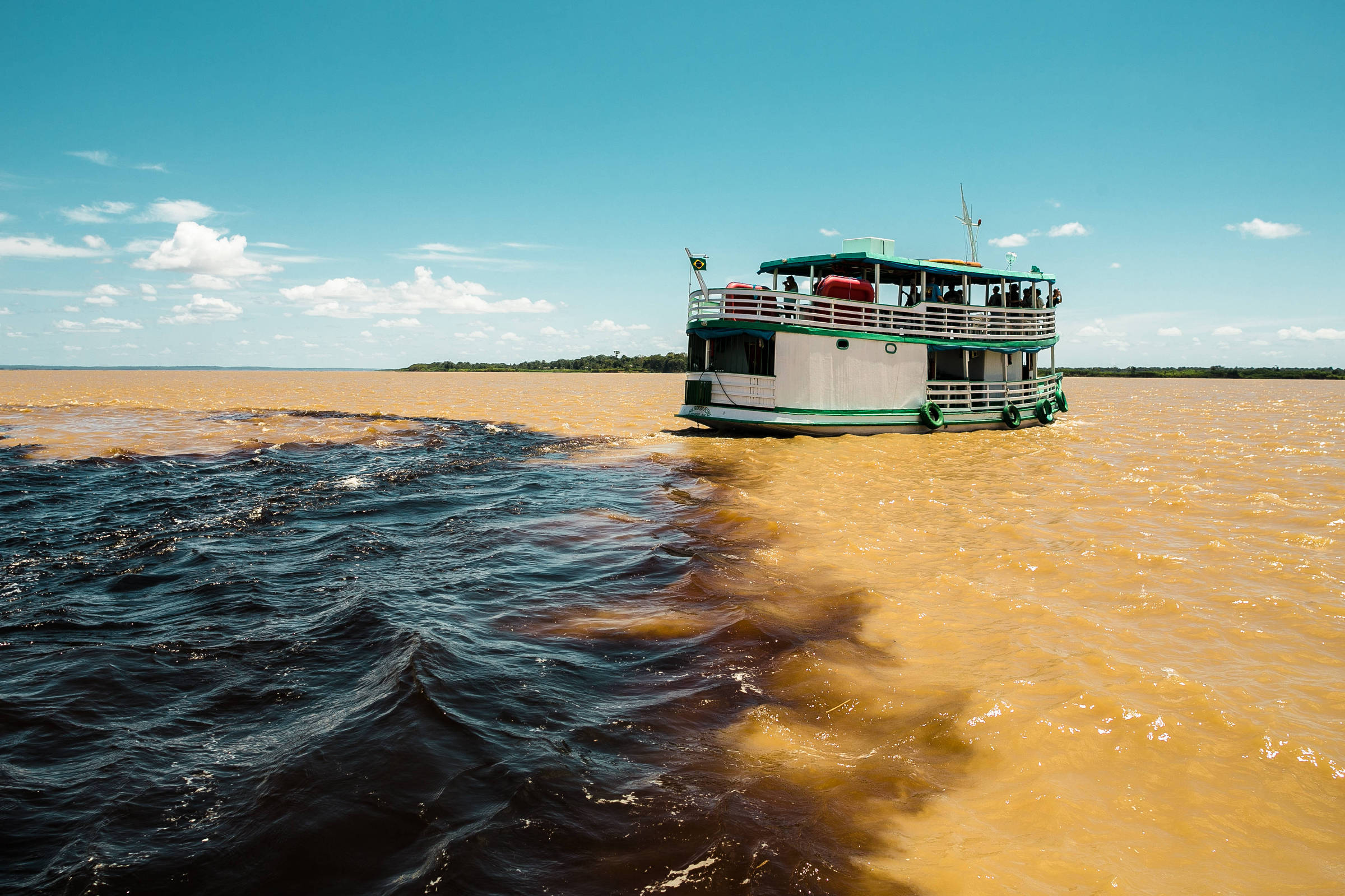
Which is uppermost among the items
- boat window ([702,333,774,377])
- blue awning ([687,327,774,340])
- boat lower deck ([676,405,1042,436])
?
blue awning ([687,327,774,340])

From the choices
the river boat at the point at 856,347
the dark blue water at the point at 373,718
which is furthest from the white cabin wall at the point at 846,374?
the dark blue water at the point at 373,718

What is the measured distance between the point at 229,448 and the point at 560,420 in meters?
12.4

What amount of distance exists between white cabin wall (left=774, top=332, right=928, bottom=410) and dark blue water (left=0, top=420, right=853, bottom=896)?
11.8 meters

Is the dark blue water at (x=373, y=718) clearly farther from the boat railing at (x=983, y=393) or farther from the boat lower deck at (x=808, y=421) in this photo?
the boat railing at (x=983, y=393)

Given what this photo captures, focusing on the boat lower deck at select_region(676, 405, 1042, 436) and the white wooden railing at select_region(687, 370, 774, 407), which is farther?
the white wooden railing at select_region(687, 370, 774, 407)

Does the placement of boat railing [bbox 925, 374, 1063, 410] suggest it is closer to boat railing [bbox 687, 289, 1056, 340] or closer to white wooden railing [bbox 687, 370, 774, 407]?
boat railing [bbox 687, 289, 1056, 340]

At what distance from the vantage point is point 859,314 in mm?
21219

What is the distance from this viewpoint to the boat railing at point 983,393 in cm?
2328

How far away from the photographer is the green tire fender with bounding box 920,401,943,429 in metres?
22.5

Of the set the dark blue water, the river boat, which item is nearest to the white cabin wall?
the river boat

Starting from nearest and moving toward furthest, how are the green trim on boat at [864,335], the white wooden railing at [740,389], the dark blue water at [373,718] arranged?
the dark blue water at [373,718] < the green trim on boat at [864,335] < the white wooden railing at [740,389]

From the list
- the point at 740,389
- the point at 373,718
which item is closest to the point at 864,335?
the point at 740,389

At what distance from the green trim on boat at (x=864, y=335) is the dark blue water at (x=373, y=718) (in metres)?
11.6

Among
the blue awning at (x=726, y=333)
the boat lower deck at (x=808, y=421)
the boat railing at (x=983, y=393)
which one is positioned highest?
the blue awning at (x=726, y=333)
